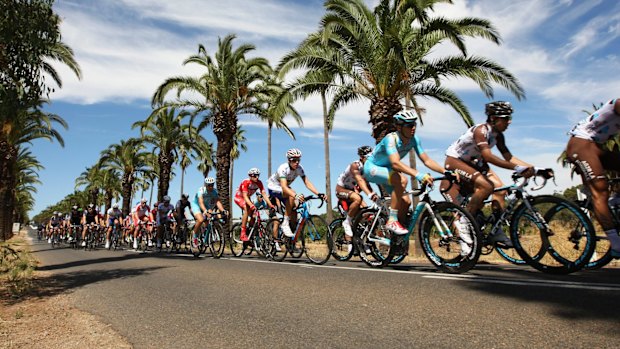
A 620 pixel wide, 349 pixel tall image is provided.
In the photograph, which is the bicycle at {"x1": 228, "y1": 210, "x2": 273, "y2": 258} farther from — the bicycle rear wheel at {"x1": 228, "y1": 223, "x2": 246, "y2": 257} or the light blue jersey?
the light blue jersey

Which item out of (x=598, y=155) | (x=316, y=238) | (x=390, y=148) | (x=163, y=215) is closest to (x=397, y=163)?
(x=390, y=148)

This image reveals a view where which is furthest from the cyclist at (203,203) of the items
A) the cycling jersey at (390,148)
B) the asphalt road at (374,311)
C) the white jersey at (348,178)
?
the cycling jersey at (390,148)

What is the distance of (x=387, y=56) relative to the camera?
1414 cm

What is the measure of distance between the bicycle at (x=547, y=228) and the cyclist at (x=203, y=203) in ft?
26.7

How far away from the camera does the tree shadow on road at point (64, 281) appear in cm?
631

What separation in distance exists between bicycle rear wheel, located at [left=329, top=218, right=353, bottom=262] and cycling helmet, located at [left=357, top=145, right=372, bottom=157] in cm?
154

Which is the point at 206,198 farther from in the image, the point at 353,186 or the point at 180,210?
the point at 353,186

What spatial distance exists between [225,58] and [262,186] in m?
12.5

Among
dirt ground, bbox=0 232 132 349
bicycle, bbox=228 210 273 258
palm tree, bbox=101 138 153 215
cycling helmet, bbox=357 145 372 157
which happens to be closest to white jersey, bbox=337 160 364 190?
cycling helmet, bbox=357 145 372 157

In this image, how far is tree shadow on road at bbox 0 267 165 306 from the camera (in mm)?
6309

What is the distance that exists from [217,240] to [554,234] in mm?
8338

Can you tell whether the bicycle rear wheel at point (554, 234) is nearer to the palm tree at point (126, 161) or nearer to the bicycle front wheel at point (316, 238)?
the bicycle front wheel at point (316, 238)

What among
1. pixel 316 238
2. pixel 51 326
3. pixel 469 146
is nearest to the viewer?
pixel 51 326

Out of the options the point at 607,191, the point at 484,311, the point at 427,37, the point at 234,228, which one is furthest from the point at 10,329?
the point at 427,37
